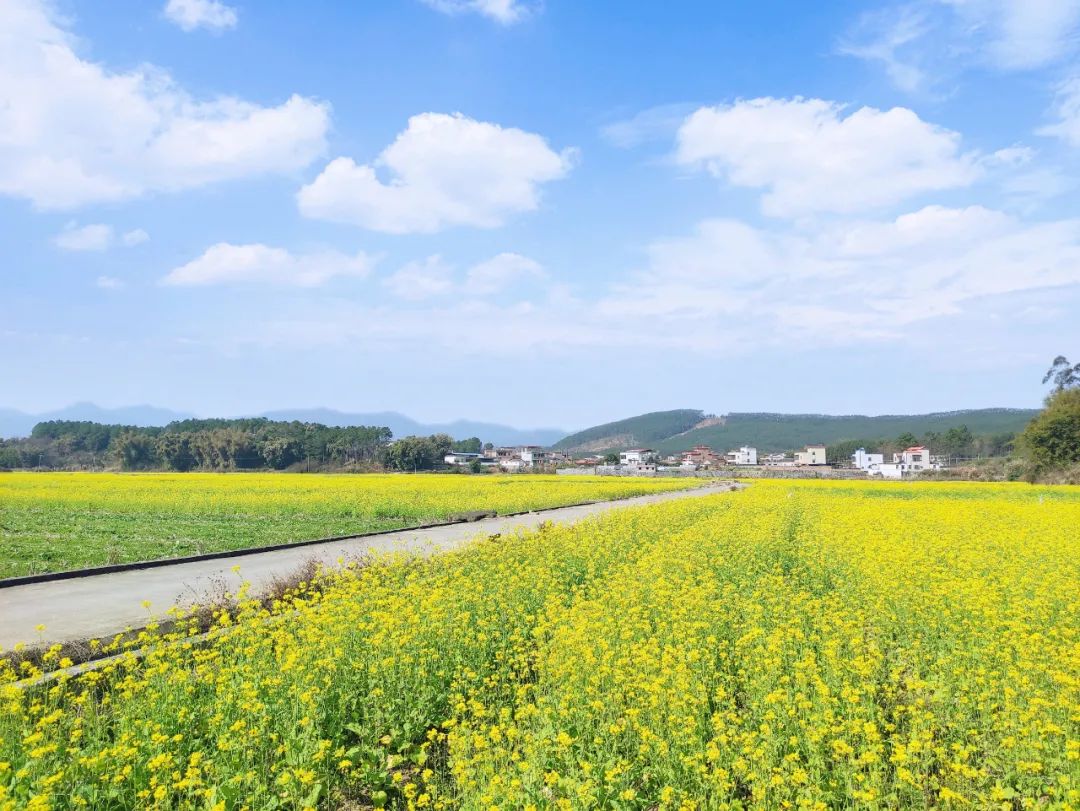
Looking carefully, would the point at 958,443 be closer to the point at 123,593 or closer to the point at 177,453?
the point at 177,453

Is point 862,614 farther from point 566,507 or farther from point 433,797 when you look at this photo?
point 566,507

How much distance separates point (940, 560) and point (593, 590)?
7034mm

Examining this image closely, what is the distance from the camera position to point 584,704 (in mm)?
5816

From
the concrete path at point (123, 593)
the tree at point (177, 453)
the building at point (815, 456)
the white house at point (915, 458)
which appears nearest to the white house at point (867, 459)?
the white house at point (915, 458)

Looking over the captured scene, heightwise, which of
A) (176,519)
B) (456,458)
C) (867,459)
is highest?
(456,458)

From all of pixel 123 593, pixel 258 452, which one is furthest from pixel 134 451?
pixel 123 593

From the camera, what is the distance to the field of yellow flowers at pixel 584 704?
14.8 ft

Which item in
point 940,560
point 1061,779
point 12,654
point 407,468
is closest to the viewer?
point 1061,779

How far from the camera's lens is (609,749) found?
524 cm

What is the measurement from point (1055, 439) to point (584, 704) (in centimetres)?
7427

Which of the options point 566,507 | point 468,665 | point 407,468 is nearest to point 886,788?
point 468,665

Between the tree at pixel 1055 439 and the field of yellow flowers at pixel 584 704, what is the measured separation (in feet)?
216

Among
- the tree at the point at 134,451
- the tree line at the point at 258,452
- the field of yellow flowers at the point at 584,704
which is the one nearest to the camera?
the field of yellow flowers at the point at 584,704

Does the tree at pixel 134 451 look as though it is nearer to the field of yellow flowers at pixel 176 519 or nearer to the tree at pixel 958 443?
the field of yellow flowers at pixel 176 519
